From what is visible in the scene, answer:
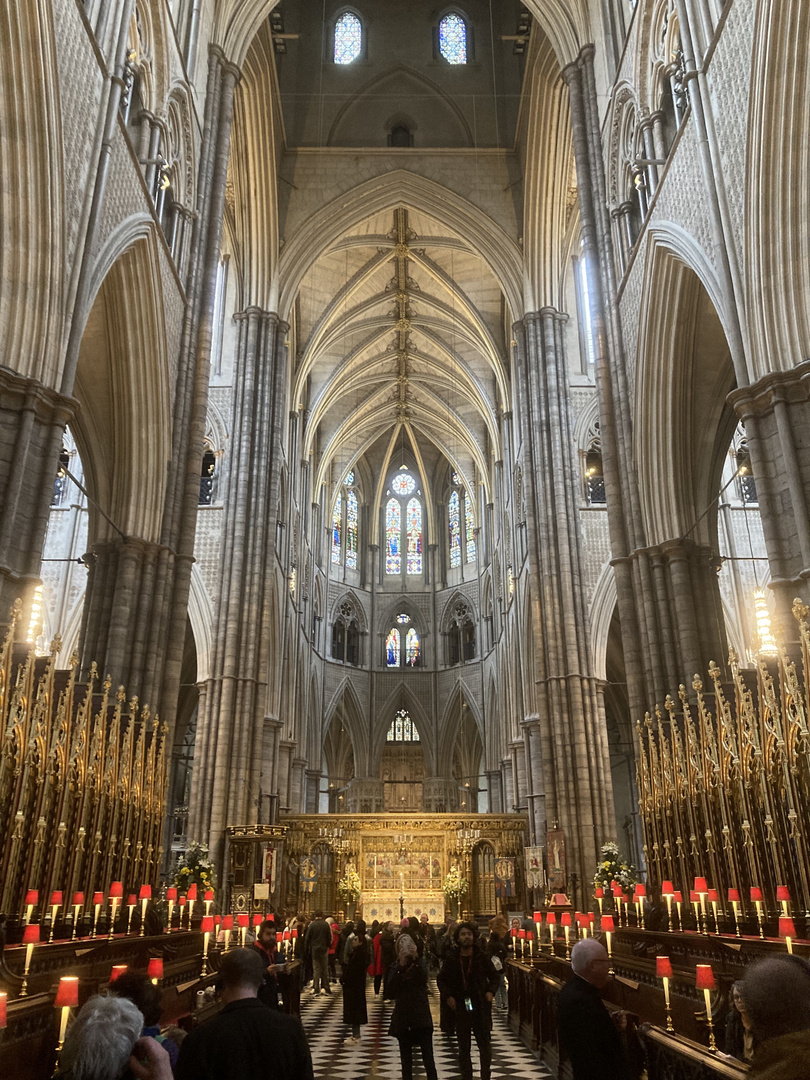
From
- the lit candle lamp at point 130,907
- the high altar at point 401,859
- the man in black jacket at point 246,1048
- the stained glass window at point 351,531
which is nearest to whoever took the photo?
the man in black jacket at point 246,1048

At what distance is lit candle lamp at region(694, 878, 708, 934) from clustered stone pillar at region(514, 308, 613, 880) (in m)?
11.4

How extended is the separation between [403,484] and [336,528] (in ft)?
14.8

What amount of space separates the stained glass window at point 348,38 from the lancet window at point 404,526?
2013 centimetres

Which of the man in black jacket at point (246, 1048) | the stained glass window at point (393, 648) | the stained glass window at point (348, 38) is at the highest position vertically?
the stained glass window at point (348, 38)

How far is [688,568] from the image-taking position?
13977 millimetres

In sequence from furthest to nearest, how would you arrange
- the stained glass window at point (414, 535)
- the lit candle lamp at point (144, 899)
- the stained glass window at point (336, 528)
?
the stained glass window at point (414, 535) → the stained glass window at point (336, 528) → the lit candle lamp at point (144, 899)

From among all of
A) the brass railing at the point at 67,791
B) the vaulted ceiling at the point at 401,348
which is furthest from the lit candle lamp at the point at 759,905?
the vaulted ceiling at the point at 401,348

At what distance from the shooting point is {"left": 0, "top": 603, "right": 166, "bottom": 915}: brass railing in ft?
26.8

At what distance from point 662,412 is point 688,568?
2735 millimetres

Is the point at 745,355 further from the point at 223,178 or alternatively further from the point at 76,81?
the point at 223,178

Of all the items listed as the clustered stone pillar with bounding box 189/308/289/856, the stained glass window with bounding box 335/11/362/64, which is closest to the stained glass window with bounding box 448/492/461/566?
the clustered stone pillar with bounding box 189/308/289/856

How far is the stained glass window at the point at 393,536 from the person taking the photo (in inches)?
1700

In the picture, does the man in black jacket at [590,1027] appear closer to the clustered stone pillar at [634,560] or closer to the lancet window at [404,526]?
the clustered stone pillar at [634,560]

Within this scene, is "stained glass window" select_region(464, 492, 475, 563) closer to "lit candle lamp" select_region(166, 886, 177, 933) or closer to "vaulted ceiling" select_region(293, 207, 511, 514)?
"vaulted ceiling" select_region(293, 207, 511, 514)
